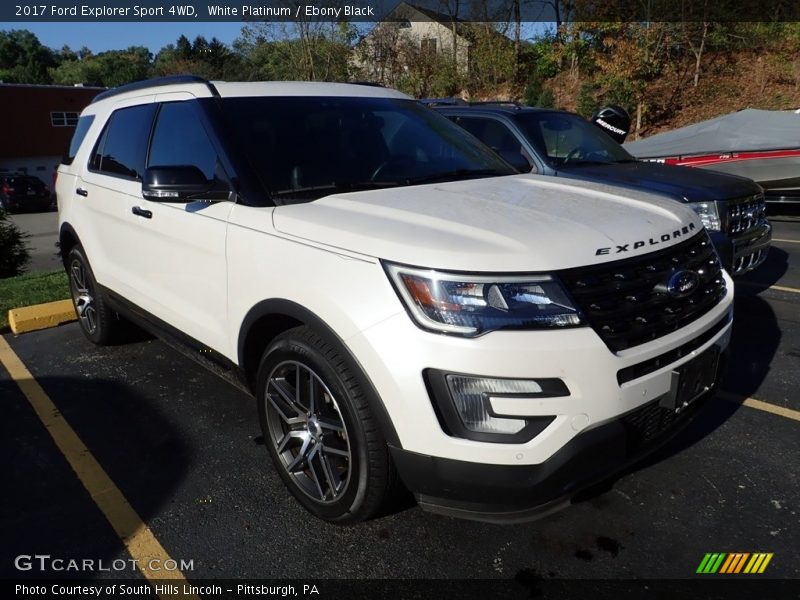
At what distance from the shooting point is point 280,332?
2.88 m

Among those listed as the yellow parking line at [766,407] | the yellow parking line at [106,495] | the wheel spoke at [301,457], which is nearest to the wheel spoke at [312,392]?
the wheel spoke at [301,457]

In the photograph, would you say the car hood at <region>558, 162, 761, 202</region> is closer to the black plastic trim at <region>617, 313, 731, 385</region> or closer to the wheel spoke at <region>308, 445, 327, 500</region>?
the black plastic trim at <region>617, 313, 731, 385</region>

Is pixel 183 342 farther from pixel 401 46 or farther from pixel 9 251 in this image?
pixel 401 46

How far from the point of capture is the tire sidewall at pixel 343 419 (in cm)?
238

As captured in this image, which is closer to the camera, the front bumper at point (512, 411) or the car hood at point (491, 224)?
the front bumper at point (512, 411)

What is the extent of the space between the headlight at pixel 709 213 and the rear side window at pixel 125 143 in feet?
13.6

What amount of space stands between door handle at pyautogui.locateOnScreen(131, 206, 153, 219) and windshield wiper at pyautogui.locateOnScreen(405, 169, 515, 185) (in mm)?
1510

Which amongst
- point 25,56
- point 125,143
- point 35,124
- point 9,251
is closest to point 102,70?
point 25,56

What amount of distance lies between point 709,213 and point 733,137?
20.7 feet

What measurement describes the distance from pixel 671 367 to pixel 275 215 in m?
1.70

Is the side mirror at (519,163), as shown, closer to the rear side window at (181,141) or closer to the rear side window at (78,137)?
the rear side window at (181,141)

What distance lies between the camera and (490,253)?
2.17 metres

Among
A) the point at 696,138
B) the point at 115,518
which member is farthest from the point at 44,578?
the point at 696,138

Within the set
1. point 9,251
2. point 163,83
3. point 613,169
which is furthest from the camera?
point 9,251
